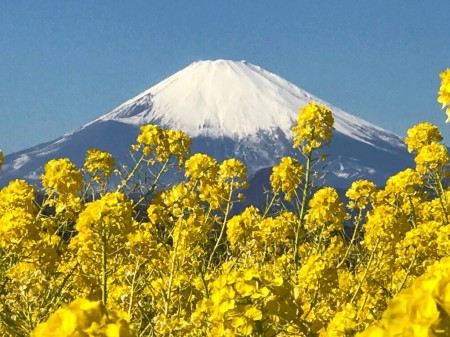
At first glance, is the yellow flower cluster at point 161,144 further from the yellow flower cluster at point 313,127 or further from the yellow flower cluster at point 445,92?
the yellow flower cluster at point 445,92

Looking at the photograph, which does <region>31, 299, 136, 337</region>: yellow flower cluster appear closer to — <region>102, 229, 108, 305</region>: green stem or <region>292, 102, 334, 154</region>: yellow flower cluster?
<region>102, 229, 108, 305</region>: green stem

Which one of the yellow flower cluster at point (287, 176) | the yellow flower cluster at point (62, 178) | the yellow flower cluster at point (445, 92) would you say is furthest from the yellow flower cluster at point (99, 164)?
the yellow flower cluster at point (445, 92)

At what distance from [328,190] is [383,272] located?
1097 mm

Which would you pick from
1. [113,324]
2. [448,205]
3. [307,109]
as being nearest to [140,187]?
[307,109]

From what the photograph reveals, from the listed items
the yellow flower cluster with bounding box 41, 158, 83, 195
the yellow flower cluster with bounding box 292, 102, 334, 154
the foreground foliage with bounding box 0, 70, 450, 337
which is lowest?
the foreground foliage with bounding box 0, 70, 450, 337

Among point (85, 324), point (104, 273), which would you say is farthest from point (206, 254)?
point (85, 324)

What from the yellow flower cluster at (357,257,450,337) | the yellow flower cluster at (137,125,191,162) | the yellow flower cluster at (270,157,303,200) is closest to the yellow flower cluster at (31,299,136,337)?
the yellow flower cluster at (357,257,450,337)

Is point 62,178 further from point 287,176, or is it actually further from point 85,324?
point 85,324

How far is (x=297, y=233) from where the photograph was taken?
19.2 ft

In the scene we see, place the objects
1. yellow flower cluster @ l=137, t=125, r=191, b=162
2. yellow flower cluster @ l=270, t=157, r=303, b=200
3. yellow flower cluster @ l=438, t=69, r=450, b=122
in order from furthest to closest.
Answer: yellow flower cluster @ l=270, t=157, r=303, b=200, yellow flower cluster @ l=137, t=125, r=191, b=162, yellow flower cluster @ l=438, t=69, r=450, b=122

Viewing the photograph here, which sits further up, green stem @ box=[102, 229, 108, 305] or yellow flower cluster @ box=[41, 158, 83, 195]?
yellow flower cluster @ box=[41, 158, 83, 195]

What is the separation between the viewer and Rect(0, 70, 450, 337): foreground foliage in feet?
7.16

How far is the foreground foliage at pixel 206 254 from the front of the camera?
218 cm

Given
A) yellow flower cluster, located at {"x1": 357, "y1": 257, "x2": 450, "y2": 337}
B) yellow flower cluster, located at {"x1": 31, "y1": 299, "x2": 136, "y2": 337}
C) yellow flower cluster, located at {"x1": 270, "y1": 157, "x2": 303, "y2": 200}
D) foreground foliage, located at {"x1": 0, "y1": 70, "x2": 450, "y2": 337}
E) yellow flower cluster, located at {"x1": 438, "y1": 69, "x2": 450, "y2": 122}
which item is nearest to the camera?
yellow flower cluster, located at {"x1": 357, "y1": 257, "x2": 450, "y2": 337}
